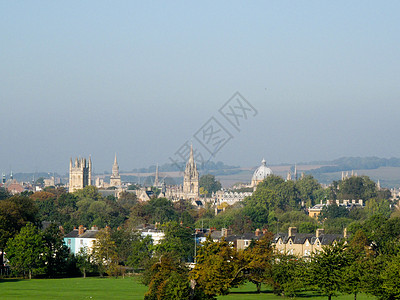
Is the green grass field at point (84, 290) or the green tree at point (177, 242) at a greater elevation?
the green tree at point (177, 242)

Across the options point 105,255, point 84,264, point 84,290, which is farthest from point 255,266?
point 105,255

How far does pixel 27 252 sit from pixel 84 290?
43.5ft

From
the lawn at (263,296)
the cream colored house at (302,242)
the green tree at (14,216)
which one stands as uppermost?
the green tree at (14,216)

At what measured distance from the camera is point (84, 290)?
6384 cm

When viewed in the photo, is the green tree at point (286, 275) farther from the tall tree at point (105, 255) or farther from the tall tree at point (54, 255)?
the tall tree at point (54, 255)

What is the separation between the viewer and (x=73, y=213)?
149 meters

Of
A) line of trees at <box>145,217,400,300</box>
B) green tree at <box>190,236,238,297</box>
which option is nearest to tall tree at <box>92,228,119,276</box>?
line of trees at <box>145,217,400,300</box>

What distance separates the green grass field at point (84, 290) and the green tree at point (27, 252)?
7.99 feet

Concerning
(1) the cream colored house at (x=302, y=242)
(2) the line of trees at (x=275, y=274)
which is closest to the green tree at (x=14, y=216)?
(2) the line of trees at (x=275, y=274)

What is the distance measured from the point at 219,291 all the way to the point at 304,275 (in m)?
5.46

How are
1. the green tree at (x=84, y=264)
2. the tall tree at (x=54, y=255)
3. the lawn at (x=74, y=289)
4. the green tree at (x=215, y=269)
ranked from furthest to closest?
the green tree at (x=84, y=264) → the tall tree at (x=54, y=255) → the lawn at (x=74, y=289) → the green tree at (x=215, y=269)

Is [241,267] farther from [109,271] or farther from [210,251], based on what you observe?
[109,271]

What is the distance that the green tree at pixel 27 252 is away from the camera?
75438mm

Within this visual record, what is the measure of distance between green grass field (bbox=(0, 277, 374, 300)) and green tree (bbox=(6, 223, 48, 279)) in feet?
7.99
